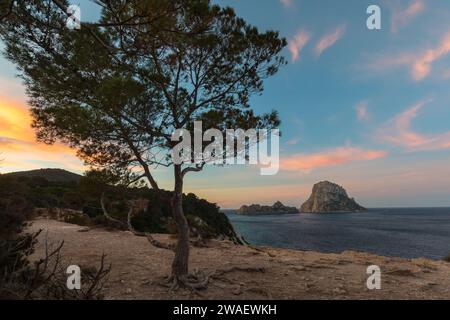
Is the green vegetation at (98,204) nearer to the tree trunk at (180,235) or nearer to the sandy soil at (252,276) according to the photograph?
the tree trunk at (180,235)

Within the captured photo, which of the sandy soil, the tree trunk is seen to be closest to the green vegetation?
the tree trunk

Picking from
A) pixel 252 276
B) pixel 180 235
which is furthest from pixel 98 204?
pixel 180 235

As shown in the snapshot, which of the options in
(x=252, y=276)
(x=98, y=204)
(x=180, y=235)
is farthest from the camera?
(x=98, y=204)

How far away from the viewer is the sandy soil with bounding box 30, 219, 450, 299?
29.4 feet

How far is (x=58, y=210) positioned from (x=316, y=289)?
29.1m

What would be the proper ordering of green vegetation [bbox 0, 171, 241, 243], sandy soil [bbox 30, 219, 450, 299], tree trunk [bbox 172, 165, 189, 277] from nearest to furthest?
sandy soil [bbox 30, 219, 450, 299]
tree trunk [bbox 172, 165, 189, 277]
green vegetation [bbox 0, 171, 241, 243]

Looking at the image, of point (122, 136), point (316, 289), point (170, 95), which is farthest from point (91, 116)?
point (316, 289)

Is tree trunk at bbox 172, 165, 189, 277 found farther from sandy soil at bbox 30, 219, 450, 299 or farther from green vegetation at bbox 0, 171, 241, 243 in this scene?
sandy soil at bbox 30, 219, 450, 299

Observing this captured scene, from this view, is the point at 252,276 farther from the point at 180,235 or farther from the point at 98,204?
the point at 98,204

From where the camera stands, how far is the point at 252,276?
10867 millimetres

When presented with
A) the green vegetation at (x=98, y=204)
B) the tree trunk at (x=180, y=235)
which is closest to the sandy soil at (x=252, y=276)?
the tree trunk at (x=180, y=235)

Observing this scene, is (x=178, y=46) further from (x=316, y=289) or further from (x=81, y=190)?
(x=316, y=289)

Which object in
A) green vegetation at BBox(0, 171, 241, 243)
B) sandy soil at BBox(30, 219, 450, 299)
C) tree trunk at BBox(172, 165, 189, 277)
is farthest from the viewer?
green vegetation at BBox(0, 171, 241, 243)
